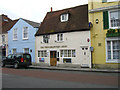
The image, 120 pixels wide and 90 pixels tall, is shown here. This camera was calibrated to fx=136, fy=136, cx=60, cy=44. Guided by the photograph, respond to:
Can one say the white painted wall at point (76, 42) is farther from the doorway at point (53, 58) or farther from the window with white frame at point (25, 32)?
the window with white frame at point (25, 32)

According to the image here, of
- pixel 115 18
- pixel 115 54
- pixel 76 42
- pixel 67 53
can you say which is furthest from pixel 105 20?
pixel 67 53

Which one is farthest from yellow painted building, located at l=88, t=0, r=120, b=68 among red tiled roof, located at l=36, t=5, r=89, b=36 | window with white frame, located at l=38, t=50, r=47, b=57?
window with white frame, located at l=38, t=50, r=47, b=57

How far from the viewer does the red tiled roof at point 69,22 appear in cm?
1728

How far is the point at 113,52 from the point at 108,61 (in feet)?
3.62

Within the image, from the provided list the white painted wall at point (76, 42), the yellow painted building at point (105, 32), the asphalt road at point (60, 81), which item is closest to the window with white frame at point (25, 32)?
the white painted wall at point (76, 42)

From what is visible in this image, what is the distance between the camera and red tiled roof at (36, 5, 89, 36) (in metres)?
17.3

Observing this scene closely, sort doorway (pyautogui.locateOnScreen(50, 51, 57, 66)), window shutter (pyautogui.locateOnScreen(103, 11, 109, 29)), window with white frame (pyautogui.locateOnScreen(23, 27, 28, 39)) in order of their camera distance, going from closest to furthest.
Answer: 1. window shutter (pyautogui.locateOnScreen(103, 11, 109, 29))
2. doorway (pyautogui.locateOnScreen(50, 51, 57, 66))
3. window with white frame (pyautogui.locateOnScreen(23, 27, 28, 39))

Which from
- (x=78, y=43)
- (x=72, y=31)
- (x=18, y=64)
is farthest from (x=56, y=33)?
(x=18, y=64)

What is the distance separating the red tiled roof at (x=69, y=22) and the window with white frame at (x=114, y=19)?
2761mm

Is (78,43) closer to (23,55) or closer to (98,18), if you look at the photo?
(98,18)

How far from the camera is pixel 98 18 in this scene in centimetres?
1562

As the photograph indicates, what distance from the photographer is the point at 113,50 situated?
47.8 feet

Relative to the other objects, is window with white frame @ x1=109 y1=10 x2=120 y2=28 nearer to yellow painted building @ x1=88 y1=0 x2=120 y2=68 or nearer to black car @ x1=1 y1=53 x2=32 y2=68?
yellow painted building @ x1=88 y1=0 x2=120 y2=68

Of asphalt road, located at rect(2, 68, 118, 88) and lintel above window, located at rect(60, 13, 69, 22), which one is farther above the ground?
lintel above window, located at rect(60, 13, 69, 22)
